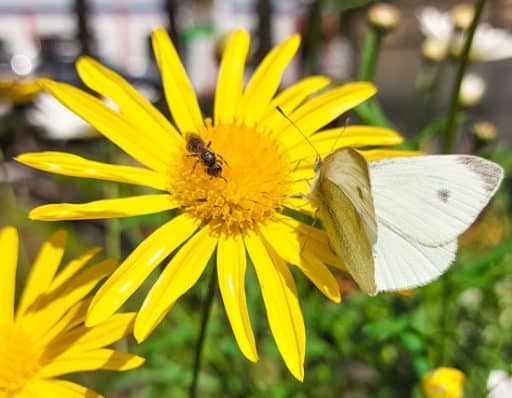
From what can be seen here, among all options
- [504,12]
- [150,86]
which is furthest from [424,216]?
[150,86]

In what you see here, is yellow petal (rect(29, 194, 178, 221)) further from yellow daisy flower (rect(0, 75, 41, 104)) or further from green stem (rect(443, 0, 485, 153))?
yellow daisy flower (rect(0, 75, 41, 104))

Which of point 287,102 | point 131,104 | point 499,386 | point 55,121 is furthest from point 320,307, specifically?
point 55,121

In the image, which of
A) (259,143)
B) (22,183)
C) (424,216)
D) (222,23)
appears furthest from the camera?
(222,23)

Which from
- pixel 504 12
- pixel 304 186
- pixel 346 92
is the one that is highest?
pixel 346 92

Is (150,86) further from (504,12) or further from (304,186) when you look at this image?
(304,186)

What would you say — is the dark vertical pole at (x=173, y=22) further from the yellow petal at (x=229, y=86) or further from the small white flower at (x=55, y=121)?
the small white flower at (x=55, y=121)

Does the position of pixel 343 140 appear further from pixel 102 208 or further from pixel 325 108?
pixel 102 208
